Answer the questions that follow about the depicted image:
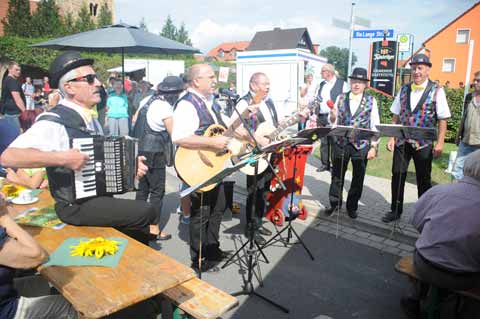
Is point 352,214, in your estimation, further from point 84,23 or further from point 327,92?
point 84,23

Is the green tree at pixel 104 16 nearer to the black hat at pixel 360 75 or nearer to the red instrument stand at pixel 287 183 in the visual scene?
the black hat at pixel 360 75

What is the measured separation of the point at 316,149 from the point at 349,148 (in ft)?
17.4

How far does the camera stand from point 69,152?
2564mm

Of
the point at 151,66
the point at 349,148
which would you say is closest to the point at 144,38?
the point at 349,148

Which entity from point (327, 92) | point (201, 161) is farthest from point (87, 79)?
point (327, 92)

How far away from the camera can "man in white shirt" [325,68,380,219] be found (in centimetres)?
506

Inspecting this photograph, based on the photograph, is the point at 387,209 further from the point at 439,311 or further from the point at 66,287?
the point at 66,287

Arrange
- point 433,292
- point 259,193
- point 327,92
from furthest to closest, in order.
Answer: point 327,92
point 259,193
point 433,292

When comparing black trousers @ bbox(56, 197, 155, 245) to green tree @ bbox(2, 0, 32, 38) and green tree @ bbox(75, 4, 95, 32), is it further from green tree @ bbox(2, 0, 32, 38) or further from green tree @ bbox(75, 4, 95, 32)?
green tree @ bbox(75, 4, 95, 32)

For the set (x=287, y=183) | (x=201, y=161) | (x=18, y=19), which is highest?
(x=18, y=19)

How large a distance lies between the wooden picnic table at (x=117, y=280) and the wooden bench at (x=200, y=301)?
24 centimetres

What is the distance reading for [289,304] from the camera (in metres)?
3.29

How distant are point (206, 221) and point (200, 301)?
146 centimetres

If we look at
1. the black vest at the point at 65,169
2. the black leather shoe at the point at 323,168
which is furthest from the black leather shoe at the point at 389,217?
the black vest at the point at 65,169
